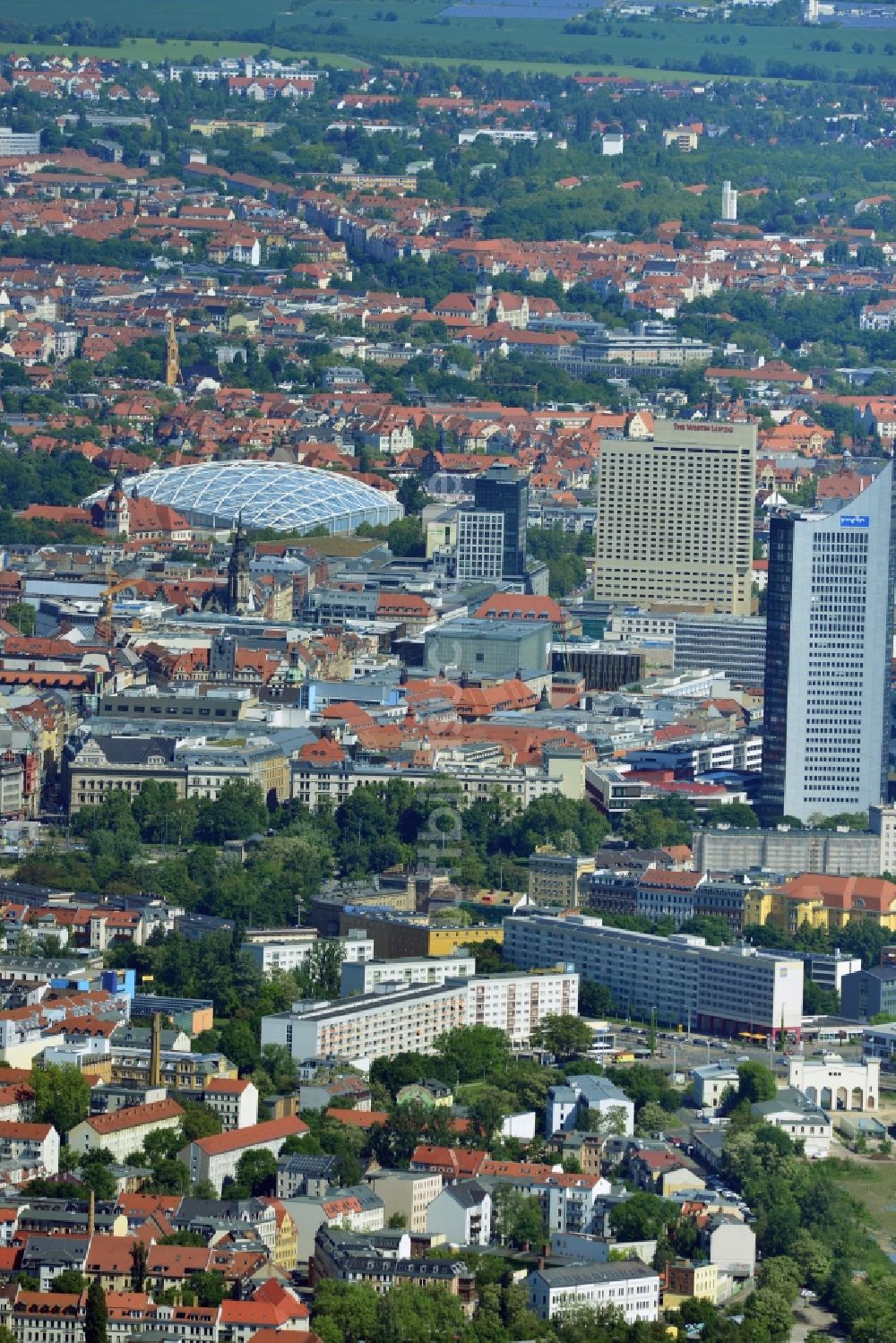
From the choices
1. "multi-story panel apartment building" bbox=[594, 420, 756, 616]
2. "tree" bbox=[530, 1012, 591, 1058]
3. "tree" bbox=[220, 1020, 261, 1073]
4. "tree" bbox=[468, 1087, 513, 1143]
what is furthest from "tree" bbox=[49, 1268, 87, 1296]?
"multi-story panel apartment building" bbox=[594, 420, 756, 616]

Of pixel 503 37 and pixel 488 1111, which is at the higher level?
pixel 503 37

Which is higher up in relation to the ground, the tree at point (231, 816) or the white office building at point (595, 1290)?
the tree at point (231, 816)

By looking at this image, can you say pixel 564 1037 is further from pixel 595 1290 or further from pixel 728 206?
pixel 728 206

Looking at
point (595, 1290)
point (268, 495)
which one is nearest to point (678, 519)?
point (268, 495)

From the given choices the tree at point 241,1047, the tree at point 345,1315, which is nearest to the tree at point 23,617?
the tree at point 241,1047

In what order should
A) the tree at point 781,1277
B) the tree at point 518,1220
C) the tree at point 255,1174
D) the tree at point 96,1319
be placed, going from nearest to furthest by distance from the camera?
1. the tree at point 96,1319
2. the tree at point 781,1277
3. the tree at point 518,1220
4. the tree at point 255,1174

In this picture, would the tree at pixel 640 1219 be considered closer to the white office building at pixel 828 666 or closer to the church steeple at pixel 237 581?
the white office building at pixel 828 666

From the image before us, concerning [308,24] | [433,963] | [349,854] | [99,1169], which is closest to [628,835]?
[349,854]
